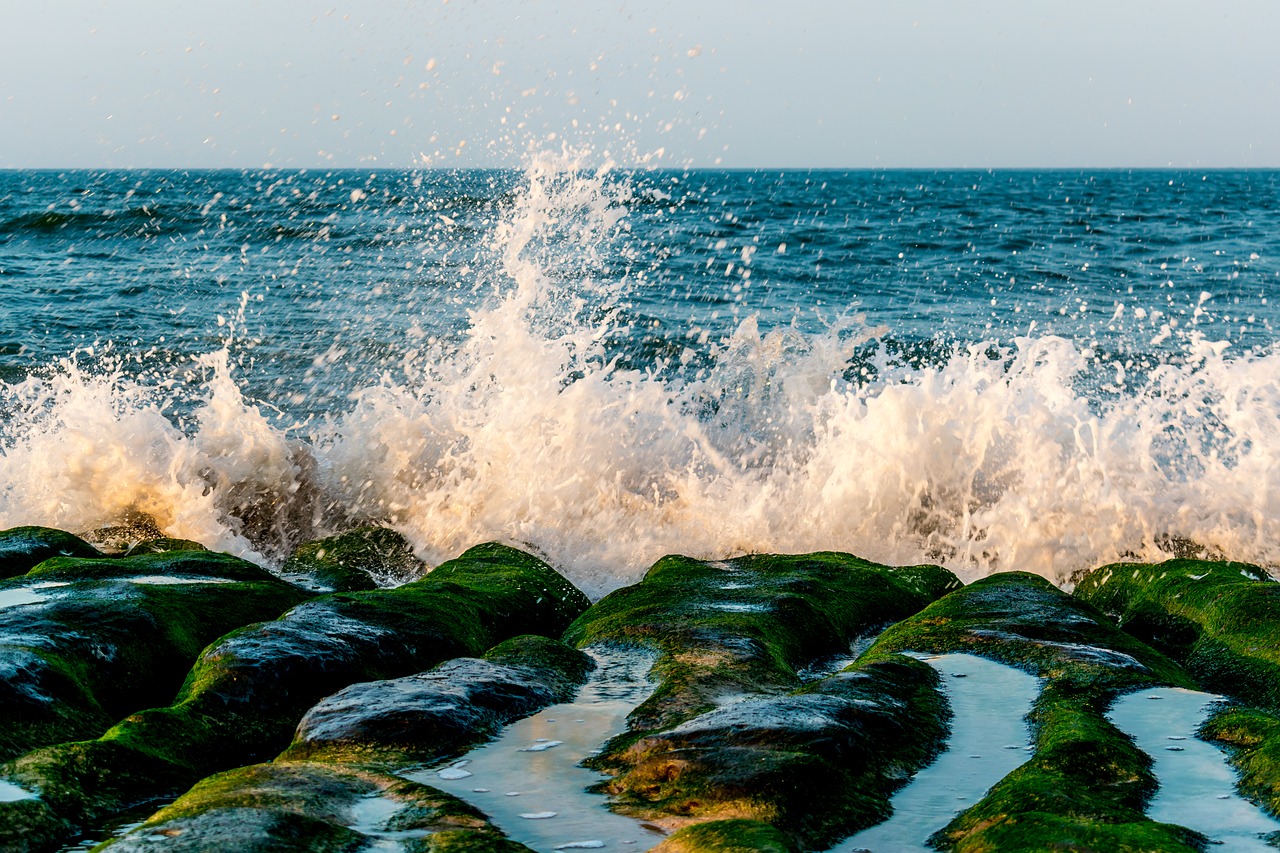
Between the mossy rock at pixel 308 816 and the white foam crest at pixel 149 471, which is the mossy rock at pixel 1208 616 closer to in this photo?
the mossy rock at pixel 308 816

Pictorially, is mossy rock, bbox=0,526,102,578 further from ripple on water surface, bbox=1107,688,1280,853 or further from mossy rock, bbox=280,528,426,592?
ripple on water surface, bbox=1107,688,1280,853

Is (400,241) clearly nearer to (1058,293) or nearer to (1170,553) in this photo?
(1058,293)

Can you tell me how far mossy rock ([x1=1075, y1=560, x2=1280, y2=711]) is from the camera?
4852 millimetres

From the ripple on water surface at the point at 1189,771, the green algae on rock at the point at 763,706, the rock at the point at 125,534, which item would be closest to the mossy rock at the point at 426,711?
the green algae on rock at the point at 763,706

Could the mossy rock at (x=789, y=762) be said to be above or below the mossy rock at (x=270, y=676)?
above

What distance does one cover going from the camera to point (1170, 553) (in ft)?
27.1

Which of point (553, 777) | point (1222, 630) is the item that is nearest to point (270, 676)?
point (553, 777)

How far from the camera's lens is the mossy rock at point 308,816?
2.65 m

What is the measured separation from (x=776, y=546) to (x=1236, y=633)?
3.77 m

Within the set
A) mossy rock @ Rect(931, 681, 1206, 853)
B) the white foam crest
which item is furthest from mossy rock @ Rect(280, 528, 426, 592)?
mossy rock @ Rect(931, 681, 1206, 853)

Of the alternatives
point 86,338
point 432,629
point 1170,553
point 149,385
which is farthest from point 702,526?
point 86,338

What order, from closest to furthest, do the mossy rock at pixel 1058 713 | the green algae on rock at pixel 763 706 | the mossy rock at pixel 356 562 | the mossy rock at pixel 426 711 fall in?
the mossy rock at pixel 1058 713 → the green algae on rock at pixel 763 706 → the mossy rock at pixel 426 711 → the mossy rock at pixel 356 562

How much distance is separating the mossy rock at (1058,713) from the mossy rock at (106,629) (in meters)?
2.79

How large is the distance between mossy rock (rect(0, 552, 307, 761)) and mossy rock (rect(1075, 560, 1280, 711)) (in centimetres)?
417
